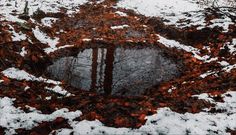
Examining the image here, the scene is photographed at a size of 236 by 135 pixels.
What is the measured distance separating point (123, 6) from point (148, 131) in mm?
10111

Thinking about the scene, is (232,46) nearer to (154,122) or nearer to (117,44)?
(117,44)

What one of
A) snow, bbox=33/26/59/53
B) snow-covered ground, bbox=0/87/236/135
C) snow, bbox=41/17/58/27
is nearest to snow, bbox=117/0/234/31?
snow, bbox=41/17/58/27

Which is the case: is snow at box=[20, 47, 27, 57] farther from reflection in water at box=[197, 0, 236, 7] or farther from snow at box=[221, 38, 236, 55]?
reflection in water at box=[197, 0, 236, 7]

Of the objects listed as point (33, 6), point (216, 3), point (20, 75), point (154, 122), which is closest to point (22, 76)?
point (20, 75)

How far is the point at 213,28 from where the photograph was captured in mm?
11828

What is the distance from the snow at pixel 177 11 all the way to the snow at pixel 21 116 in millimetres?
7391

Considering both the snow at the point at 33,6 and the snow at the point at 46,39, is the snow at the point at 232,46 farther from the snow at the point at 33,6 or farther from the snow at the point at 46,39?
the snow at the point at 33,6

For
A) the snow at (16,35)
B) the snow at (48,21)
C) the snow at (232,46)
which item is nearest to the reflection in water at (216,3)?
the snow at (232,46)

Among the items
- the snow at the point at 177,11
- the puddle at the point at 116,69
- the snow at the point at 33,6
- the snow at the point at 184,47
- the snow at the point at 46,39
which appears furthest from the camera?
the snow at the point at 177,11

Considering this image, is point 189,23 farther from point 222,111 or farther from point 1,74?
point 1,74

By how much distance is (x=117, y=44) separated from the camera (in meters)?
11.4

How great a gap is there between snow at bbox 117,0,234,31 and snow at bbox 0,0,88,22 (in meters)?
2.19

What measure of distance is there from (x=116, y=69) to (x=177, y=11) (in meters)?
6.03

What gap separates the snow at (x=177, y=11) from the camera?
12448mm
